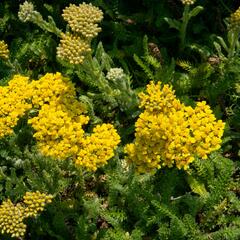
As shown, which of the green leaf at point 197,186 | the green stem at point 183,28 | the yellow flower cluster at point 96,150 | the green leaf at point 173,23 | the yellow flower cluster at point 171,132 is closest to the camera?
the yellow flower cluster at point 171,132

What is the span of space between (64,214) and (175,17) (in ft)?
9.04

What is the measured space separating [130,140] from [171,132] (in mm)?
1480

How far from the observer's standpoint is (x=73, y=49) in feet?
15.0

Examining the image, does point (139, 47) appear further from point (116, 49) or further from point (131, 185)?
point (131, 185)

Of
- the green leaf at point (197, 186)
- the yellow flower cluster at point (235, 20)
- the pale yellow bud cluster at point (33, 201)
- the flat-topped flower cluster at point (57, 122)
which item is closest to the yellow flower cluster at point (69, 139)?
the flat-topped flower cluster at point (57, 122)

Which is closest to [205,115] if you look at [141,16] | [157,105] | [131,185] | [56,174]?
[157,105]

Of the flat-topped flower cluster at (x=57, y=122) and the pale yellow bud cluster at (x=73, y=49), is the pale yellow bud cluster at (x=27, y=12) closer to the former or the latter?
the flat-topped flower cluster at (x=57, y=122)

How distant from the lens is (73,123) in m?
4.64

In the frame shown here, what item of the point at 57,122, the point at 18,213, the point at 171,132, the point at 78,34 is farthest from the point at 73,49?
the point at 18,213

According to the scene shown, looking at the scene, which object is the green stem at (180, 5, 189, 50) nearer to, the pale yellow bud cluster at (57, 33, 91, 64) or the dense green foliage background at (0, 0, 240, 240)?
the dense green foliage background at (0, 0, 240, 240)

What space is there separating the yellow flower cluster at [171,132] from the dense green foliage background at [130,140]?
620mm

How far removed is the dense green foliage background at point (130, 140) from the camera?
5141 mm

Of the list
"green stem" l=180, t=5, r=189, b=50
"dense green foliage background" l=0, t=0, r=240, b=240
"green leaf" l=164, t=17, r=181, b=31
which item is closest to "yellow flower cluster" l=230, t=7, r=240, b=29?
"dense green foliage background" l=0, t=0, r=240, b=240

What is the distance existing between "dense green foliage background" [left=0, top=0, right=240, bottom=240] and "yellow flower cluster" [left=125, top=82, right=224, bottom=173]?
2.04 feet
